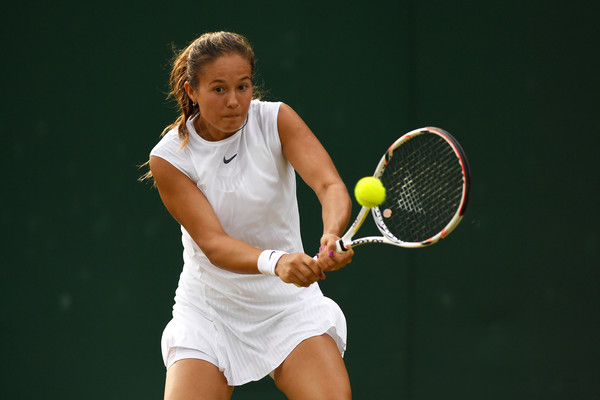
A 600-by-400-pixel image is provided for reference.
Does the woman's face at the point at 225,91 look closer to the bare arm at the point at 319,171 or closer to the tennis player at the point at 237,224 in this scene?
the tennis player at the point at 237,224

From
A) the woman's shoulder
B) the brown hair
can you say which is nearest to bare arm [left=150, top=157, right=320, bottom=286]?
the brown hair

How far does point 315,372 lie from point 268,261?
37 cm

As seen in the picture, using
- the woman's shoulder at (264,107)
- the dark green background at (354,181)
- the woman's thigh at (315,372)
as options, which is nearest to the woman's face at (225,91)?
the woman's shoulder at (264,107)

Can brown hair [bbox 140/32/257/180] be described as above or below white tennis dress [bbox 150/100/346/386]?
above

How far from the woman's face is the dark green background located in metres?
1.39

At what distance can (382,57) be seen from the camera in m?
3.75

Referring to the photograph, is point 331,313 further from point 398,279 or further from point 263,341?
point 398,279

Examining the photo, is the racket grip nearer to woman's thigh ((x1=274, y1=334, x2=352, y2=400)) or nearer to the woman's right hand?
the woman's right hand

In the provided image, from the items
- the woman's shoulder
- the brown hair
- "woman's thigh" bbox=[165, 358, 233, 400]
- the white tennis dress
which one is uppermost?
the brown hair

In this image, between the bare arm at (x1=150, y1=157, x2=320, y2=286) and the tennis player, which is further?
the tennis player

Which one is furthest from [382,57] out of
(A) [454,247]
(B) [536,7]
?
(A) [454,247]

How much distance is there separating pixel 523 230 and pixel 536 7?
1.04 metres

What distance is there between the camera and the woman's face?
2.34 meters

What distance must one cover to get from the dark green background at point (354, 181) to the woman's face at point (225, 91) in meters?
1.39
